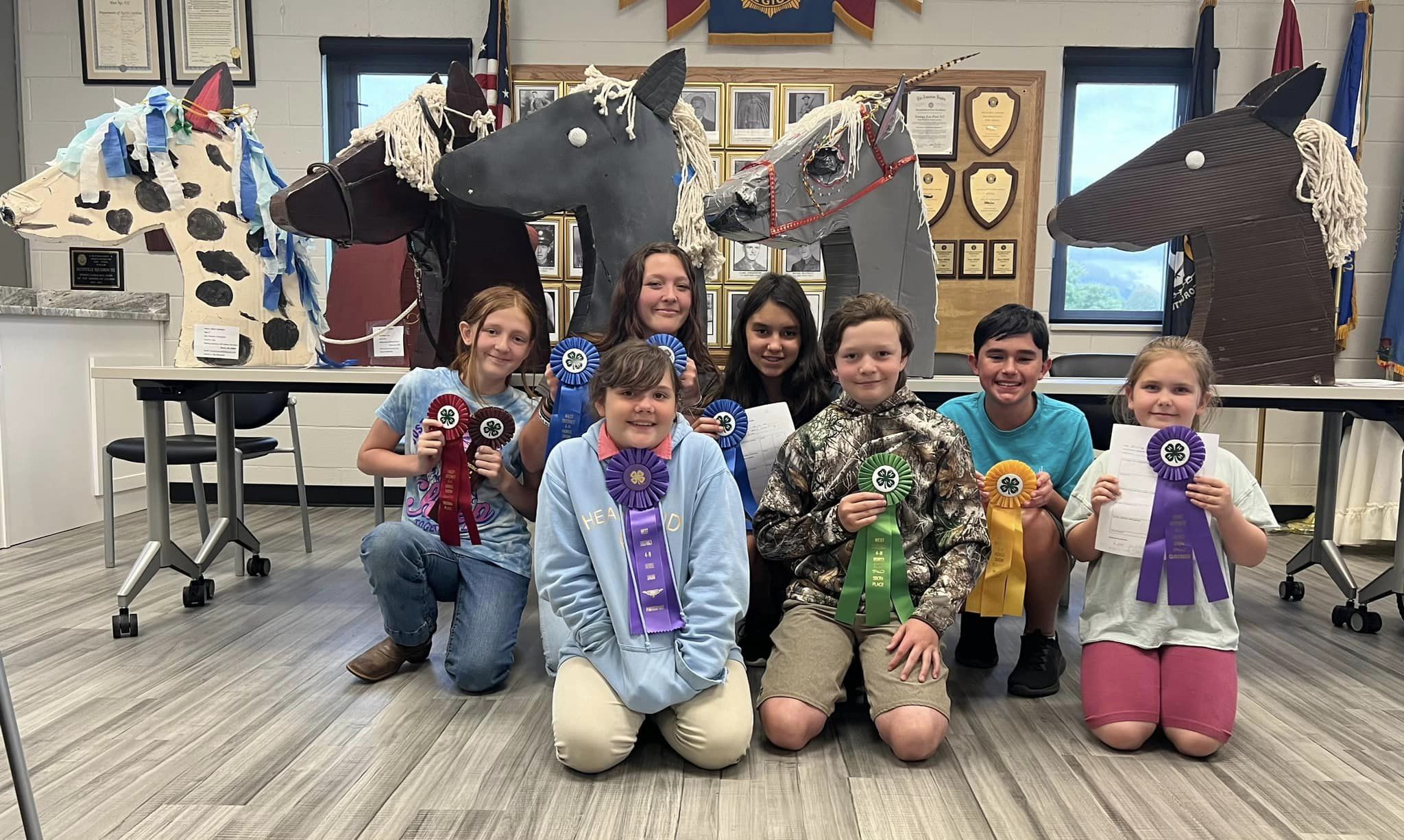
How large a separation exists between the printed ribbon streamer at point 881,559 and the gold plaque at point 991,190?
2788mm

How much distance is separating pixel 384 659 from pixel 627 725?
82cm

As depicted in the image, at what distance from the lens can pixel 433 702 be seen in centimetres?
193

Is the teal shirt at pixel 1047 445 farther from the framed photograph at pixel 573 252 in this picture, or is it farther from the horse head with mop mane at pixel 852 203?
the framed photograph at pixel 573 252

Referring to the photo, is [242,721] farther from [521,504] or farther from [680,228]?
[680,228]

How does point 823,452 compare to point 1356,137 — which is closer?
point 823,452

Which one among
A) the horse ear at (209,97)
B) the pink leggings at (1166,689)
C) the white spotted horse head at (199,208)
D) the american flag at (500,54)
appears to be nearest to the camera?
the pink leggings at (1166,689)

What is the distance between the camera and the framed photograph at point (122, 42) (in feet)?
14.0

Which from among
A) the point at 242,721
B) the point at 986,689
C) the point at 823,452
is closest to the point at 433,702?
the point at 242,721

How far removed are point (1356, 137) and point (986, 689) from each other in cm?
350

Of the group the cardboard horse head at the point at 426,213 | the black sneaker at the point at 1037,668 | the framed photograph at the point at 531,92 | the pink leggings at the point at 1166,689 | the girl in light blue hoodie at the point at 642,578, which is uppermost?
the framed photograph at the point at 531,92

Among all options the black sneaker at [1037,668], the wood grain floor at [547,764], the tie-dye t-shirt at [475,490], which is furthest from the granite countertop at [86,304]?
the black sneaker at [1037,668]

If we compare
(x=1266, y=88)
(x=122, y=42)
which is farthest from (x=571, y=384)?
(x=122, y=42)

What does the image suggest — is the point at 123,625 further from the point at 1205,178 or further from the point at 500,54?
the point at 1205,178

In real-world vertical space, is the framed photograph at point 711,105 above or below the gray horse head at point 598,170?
above
